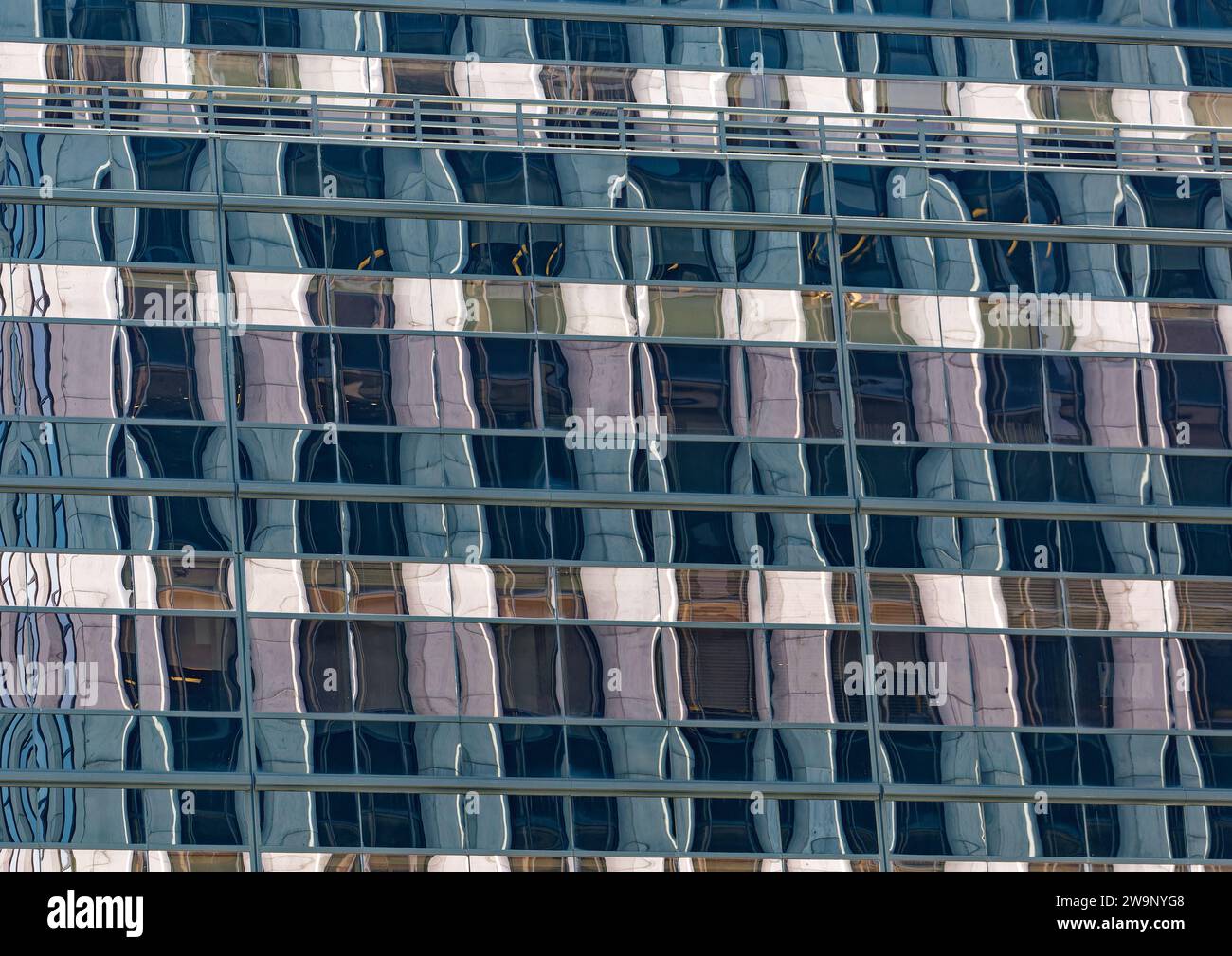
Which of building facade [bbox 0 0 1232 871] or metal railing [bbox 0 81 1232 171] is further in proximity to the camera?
metal railing [bbox 0 81 1232 171]

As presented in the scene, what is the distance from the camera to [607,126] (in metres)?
30.0

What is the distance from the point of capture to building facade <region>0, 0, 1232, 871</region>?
26.8 metres

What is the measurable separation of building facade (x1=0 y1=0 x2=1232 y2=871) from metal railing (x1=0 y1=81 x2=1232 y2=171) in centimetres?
13

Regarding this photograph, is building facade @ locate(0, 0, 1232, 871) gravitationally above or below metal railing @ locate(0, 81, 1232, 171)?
below

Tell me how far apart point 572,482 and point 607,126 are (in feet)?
20.1

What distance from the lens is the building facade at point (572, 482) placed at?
1053 inches

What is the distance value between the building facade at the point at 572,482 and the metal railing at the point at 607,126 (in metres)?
0.13

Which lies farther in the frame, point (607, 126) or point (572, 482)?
point (607, 126)

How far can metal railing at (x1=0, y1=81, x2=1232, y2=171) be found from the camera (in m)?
28.6

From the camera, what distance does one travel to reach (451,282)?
91.2 feet
